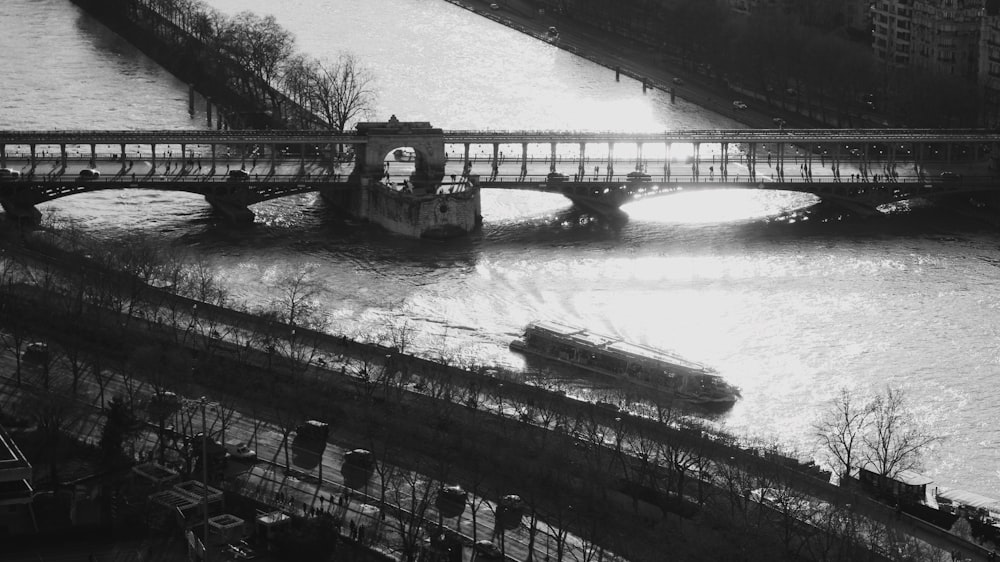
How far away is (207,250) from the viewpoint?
6988 centimetres

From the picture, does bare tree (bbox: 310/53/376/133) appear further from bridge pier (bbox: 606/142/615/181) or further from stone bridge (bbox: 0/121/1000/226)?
bridge pier (bbox: 606/142/615/181)

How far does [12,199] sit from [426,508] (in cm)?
3031

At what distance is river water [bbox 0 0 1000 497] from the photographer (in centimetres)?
5769

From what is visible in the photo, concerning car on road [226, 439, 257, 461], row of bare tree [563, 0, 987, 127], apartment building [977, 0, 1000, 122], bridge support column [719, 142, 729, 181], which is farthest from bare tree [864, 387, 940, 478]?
apartment building [977, 0, 1000, 122]

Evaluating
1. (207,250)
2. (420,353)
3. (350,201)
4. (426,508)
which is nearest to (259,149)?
(350,201)

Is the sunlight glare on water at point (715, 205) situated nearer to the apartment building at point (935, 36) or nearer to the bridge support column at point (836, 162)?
the bridge support column at point (836, 162)

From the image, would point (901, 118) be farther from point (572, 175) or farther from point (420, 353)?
point (420, 353)

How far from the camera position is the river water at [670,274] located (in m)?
57.7

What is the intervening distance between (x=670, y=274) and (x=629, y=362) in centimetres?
1117

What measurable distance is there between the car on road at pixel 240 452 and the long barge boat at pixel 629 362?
11123mm

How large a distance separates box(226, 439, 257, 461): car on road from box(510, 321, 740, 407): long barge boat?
1112 centimetres

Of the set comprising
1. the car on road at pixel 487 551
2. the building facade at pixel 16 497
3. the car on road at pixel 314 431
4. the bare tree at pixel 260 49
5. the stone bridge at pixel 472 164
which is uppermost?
the bare tree at pixel 260 49

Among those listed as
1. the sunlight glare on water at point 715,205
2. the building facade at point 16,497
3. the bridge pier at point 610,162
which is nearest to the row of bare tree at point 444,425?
the building facade at point 16,497

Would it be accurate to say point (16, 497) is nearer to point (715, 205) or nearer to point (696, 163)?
point (715, 205)
